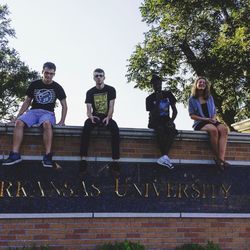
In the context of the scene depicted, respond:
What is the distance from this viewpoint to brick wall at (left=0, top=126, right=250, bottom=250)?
6.83 m

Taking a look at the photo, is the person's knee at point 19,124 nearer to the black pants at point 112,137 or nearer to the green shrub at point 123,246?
the black pants at point 112,137

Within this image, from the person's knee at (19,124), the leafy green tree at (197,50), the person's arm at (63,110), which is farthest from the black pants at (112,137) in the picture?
the leafy green tree at (197,50)

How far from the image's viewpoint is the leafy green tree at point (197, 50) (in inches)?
738

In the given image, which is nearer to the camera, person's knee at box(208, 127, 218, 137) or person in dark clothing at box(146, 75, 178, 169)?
person in dark clothing at box(146, 75, 178, 169)

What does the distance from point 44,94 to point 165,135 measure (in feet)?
7.41

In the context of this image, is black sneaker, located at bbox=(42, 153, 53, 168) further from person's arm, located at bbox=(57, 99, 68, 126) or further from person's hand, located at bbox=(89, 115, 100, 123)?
person's hand, located at bbox=(89, 115, 100, 123)

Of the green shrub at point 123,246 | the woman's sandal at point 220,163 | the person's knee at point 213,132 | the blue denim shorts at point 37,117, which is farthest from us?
the woman's sandal at point 220,163

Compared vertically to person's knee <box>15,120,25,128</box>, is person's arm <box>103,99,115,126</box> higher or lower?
A: higher

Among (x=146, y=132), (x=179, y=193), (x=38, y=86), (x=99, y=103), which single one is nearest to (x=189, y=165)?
(x=179, y=193)

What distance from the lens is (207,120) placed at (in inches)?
306

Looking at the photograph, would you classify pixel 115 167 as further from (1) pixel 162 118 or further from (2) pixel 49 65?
(2) pixel 49 65

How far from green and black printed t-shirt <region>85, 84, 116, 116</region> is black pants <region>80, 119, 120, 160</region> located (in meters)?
0.28

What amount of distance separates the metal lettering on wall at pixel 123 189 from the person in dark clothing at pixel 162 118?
1.26ft

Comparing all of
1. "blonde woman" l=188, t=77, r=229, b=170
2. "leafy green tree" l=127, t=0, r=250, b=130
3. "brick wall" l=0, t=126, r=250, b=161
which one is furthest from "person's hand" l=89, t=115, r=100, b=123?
"leafy green tree" l=127, t=0, r=250, b=130
